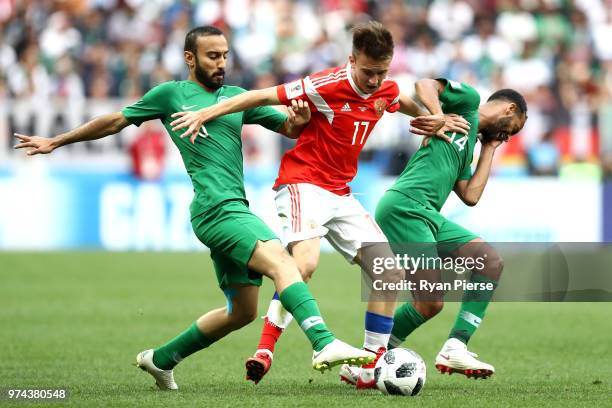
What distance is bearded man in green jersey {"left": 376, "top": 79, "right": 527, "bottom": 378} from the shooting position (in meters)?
8.26

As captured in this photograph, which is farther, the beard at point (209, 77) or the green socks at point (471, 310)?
the green socks at point (471, 310)

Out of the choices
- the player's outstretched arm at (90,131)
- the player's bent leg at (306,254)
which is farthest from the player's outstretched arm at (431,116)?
the player's outstretched arm at (90,131)

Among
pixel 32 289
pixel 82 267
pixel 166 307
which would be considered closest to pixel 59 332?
pixel 166 307

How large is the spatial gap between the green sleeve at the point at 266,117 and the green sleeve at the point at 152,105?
1.77 feet

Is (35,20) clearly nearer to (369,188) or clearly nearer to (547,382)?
(369,188)

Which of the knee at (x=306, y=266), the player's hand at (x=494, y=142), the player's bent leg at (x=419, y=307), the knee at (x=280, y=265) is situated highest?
the player's hand at (x=494, y=142)

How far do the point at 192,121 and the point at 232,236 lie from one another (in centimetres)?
72

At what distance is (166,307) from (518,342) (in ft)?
13.7

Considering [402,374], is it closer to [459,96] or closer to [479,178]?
[479,178]

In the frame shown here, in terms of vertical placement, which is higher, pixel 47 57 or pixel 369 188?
pixel 47 57

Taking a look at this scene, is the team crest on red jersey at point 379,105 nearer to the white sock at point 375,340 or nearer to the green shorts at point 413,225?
the green shorts at point 413,225

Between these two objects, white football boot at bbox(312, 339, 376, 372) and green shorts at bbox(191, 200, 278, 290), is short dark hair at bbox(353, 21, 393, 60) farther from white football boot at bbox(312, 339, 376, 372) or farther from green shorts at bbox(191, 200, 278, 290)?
white football boot at bbox(312, 339, 376, 372)

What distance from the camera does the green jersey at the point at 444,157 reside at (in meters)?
8.33

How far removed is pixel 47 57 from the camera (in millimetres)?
21781
